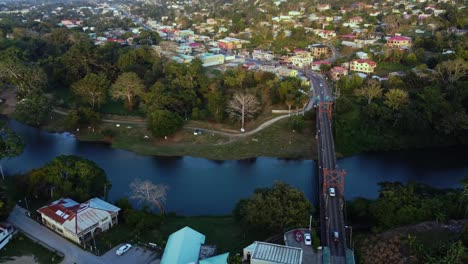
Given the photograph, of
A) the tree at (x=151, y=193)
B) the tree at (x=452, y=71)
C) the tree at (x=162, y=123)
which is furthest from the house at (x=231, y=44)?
the tree at (x=151, y=193)

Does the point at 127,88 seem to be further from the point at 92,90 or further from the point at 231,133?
the point at 231,133

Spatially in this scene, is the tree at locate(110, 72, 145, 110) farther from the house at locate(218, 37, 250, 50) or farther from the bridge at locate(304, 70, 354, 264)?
the house at locate(218, 37, 250, 50)

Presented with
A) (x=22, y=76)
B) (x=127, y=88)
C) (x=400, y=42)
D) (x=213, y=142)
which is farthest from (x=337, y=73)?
(x=22, y=76)

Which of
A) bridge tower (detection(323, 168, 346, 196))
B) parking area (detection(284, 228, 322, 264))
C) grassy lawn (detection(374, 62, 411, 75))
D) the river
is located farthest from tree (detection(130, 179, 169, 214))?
grassy lawn (detection(374, 62, 411, 75))

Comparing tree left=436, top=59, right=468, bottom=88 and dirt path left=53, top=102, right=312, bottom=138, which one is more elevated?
tree left=436, top=59, right=468, bottom=88

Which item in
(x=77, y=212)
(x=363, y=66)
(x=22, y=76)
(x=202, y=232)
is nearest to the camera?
(x=77, y=212)
